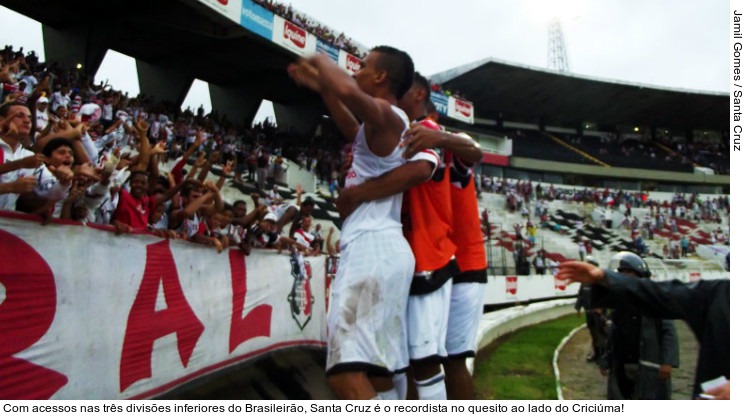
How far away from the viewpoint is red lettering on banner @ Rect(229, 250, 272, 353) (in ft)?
18.8

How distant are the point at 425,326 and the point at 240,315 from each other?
3373mm

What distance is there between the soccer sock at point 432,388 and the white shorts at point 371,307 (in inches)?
11.4

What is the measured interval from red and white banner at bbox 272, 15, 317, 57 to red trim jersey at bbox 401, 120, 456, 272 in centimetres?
1864

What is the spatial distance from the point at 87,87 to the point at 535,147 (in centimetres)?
3853

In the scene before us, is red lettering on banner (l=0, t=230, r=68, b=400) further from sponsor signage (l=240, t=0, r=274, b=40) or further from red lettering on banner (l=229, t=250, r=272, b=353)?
sponsor signage (l=240, t=0, r=274, b=40)

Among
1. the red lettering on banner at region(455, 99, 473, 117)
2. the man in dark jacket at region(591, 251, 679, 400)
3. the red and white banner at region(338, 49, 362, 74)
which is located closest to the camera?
the man in dark jacket at region(591, 251, 679, 400)

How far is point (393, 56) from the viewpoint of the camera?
2.99 metres

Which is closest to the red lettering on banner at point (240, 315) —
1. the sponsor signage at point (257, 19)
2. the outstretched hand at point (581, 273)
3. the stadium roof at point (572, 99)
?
the outstretched hand at point (581, 273)

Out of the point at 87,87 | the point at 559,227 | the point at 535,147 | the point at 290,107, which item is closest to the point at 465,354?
the point at 87,87

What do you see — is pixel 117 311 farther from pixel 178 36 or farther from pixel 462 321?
pixel 178 36

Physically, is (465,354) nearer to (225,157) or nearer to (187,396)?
(187,396)

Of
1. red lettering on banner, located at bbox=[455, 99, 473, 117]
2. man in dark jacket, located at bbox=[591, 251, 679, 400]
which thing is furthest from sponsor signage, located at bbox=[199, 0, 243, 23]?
man in dark jacket, located at bbox=[591, 251, 679, 400]

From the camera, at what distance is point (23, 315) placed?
3367mm

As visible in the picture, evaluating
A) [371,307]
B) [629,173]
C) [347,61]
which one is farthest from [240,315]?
[629,173]
